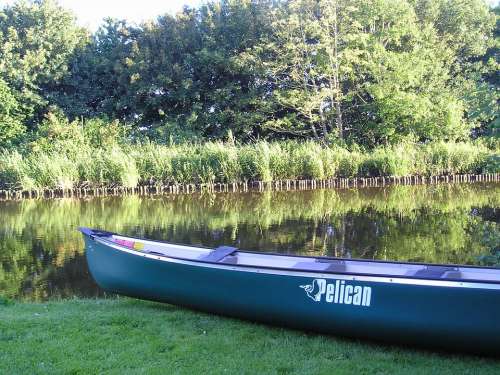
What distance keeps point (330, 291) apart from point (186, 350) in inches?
46.0

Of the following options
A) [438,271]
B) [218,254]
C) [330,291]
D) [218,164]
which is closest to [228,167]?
[218,164]

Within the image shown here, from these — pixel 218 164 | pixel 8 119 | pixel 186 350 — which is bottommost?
pixel 186 350

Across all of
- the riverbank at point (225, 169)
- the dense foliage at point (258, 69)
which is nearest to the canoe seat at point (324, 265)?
the riverbank at point (225, 169)

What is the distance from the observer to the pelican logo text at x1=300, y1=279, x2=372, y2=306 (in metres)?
4.12

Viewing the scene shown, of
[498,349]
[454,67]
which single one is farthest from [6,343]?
[454,67]

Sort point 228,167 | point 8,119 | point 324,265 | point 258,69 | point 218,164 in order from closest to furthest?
point 324,265 → point 228,167 → point 218,164 → point 8,119 → point 258,69

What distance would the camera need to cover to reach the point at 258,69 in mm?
23984

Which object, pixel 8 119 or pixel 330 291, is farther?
pixel 8 119

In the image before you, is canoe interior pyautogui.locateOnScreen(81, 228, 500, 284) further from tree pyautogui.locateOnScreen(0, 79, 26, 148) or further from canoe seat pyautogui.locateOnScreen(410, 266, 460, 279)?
tree pyautogui.locateOnScreen(0, 79, 26, 148)

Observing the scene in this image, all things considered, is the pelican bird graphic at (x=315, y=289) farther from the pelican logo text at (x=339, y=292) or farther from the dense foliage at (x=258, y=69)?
the dense foliage at (x=258, y=69)

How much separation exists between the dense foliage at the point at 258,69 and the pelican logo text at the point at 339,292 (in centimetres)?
1913

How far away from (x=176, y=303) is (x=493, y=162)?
345 centimetres

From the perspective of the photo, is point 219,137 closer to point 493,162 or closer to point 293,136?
point 293,136

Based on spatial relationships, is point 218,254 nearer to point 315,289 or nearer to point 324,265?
point 324,265
